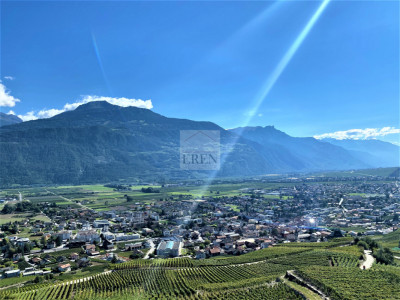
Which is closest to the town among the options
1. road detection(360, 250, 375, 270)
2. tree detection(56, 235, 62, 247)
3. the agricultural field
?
tree detection(56, 235, 62, 247)

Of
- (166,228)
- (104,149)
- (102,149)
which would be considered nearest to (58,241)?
(166,228)

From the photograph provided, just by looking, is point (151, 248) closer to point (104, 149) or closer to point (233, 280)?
point (233, 280)

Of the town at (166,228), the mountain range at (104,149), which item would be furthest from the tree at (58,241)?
the mountain range at (104,149)

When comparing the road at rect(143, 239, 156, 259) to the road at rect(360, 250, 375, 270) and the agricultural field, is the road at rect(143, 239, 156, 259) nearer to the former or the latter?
the agricultural field

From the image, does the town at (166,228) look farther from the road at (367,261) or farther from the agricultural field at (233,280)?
the road at (367,261)

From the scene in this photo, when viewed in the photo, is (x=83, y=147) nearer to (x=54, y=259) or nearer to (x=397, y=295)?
(x=54, y=259)

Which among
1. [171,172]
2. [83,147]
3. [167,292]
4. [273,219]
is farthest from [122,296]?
[83,147]
